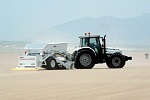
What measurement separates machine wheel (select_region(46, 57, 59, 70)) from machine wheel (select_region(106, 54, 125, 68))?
114 inches

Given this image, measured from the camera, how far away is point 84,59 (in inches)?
757

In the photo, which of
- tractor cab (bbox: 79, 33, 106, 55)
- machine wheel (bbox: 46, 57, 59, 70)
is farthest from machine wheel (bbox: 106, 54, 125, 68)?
machine wheel (bbox: 46, 57, 59, 70)

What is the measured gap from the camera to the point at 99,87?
10.5m

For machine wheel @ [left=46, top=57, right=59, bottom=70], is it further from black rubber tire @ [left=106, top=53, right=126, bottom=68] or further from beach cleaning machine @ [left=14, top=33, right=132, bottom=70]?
black rubber tire @ [left=106, top=53, right=126, bottom=68]

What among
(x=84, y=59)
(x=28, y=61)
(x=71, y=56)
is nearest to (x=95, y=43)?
(x=84, y=59)

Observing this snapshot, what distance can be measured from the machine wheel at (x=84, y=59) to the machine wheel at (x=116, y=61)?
936 millimetres

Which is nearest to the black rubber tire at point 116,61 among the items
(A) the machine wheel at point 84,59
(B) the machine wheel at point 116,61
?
(B) the machine wheel at point 116,61

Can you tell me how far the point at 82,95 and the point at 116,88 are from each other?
58.1 inches

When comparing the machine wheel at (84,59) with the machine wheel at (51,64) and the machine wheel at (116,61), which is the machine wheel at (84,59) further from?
the machine wheel at (51,64)

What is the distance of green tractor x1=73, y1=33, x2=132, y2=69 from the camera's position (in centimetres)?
1914

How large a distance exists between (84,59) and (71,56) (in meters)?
0.66

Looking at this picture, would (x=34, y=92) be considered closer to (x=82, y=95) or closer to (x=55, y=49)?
(x=82, y=95)

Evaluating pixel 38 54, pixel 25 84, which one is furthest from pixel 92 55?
pixel 25 84

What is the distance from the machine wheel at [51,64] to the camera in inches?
712
